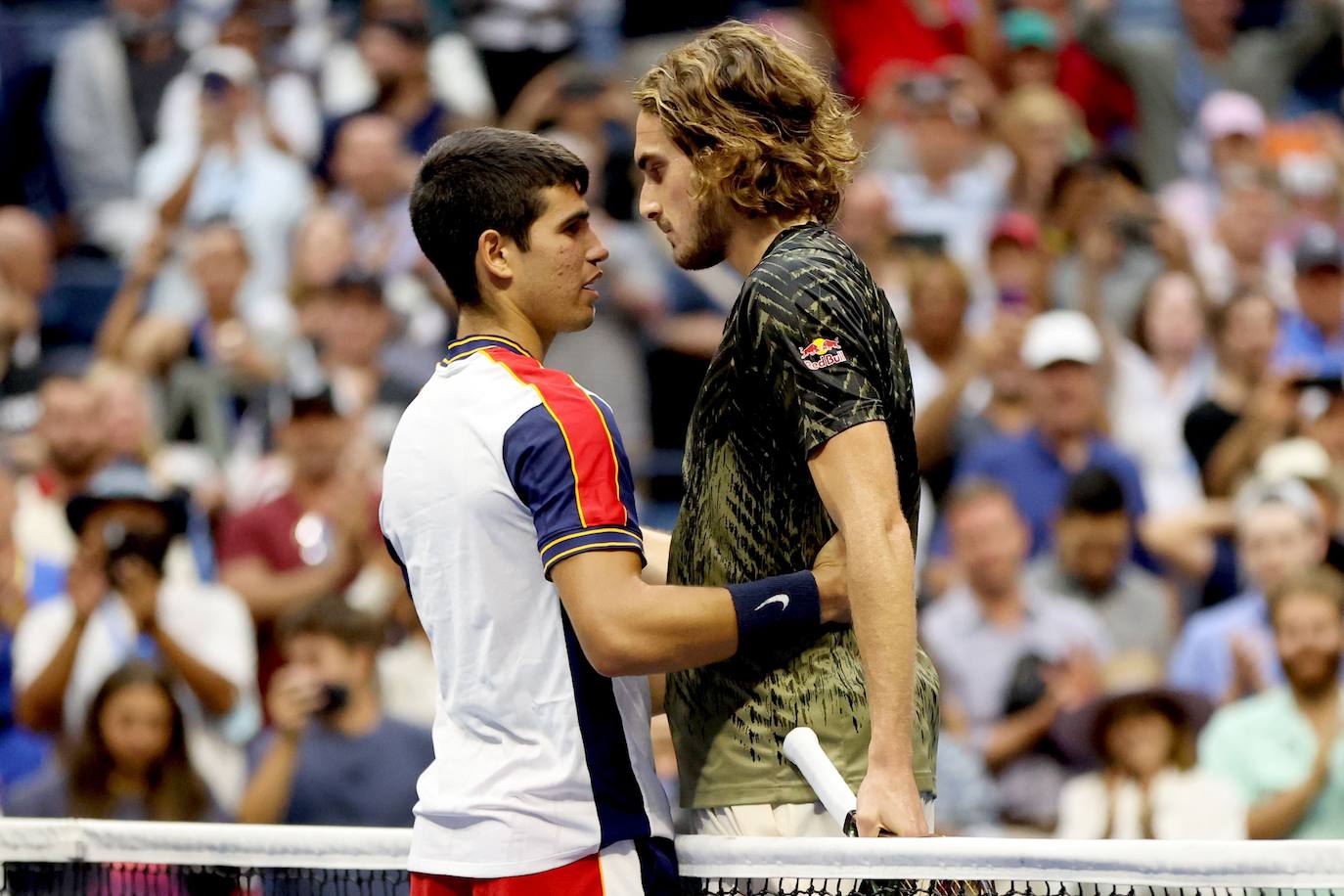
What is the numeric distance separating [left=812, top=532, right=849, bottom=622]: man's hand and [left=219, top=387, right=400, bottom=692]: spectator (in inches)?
182

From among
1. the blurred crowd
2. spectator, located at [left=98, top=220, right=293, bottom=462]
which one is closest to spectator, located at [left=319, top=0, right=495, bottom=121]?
the blurred crowd

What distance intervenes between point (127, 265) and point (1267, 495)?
6.21 metres

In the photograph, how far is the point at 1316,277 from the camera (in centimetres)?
873

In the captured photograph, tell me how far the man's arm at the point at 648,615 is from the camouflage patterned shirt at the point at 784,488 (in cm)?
12

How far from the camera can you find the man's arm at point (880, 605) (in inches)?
112

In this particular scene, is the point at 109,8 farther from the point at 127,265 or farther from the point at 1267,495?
the point at 1267,495

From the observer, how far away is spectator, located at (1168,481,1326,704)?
22.3 ft

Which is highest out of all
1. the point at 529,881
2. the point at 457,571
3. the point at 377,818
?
the point at 457,571

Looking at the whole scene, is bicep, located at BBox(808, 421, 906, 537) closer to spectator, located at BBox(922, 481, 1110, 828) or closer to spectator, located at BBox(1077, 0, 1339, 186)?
spectator, located at BBox(922, 481, 1110, 828)

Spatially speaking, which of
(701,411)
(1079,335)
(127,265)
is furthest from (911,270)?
(701,411)

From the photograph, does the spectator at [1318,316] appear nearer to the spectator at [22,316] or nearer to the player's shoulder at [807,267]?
the spectator at [22,316]

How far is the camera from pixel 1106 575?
7.34 meters

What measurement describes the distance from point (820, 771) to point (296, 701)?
3.86 m

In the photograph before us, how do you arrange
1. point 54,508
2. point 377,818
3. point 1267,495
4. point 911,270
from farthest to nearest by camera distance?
point 911,270 < point 54,508 < point 1267,495 < point 377,818
